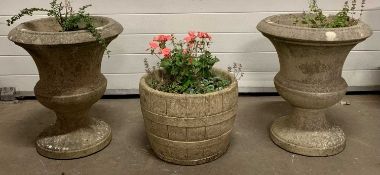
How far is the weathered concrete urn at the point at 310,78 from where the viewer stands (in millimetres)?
2338

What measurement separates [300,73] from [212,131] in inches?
27.2

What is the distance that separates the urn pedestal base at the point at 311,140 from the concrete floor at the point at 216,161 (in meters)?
0.04

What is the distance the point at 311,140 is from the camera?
2682mm

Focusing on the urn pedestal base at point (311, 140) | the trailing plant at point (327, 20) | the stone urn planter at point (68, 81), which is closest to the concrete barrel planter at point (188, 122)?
the stone urn planter at point (68, 81)

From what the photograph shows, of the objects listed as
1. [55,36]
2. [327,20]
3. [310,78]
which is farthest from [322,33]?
[55,36]

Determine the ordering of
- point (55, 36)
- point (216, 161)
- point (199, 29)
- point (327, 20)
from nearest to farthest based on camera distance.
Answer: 1. point (55, 36)
2. point (216, 161)
3. point (327, 20)
4. point (199, 29)

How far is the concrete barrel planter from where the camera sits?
2.31 metres

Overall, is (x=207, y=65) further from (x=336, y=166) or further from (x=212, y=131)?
(x=336, y=166)

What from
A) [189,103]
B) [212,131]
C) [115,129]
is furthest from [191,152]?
[115,129]

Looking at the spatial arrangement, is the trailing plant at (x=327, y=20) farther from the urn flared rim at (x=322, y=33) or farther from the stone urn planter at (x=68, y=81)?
the stone urn planter at (x=68, y=81)

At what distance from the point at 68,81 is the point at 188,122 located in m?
0.81

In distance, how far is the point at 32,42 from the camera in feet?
7.42

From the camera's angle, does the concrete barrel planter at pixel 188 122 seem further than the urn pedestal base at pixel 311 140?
No

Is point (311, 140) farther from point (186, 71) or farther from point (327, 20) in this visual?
point (186, 71)
